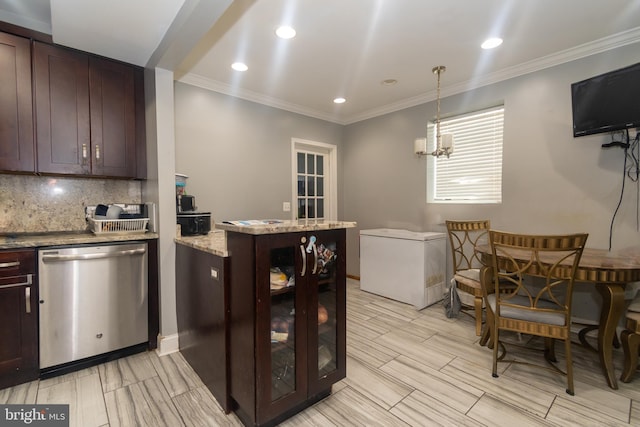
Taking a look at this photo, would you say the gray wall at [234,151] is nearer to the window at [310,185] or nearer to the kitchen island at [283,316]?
the window at [310,185]

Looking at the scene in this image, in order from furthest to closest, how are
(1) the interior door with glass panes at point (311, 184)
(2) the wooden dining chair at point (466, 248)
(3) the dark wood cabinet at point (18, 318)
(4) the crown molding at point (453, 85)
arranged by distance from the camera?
(1) the interior door with glass panes at point (311, 184) → (2) the wooden dining chair at point (466, 248) → (4) the crown molding at point (453, 85) → (3) the dark wood cabinet at point (18, 318)

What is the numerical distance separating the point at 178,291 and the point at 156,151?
3.83 feet

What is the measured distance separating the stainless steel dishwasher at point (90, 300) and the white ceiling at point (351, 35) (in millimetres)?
1575

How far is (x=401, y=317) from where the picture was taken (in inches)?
Result: 123

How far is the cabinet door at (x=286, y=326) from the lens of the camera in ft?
5.08

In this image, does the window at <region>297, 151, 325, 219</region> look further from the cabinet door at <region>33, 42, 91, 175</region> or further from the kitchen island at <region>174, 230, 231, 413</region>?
the cabinet door at <region>33, 42, 91, 175</region>

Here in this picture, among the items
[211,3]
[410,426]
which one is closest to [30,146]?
[211,3]

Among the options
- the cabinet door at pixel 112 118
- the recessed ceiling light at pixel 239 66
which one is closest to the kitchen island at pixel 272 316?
the cabinet door at pixel 112 118

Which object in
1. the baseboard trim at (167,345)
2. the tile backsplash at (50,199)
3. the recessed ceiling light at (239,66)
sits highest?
the recessed ceiling light at (239,66)

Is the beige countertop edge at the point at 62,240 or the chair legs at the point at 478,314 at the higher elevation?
the beige countertop edge at the point at 62,240

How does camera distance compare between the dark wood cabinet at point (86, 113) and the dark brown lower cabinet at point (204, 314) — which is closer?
the dark brown lower cabinet at point (204, 314)

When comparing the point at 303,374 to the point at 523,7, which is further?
the point at 523,7

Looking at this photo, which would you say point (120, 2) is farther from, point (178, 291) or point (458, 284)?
point (458, 284)

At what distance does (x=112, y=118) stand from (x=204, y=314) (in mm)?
1878
